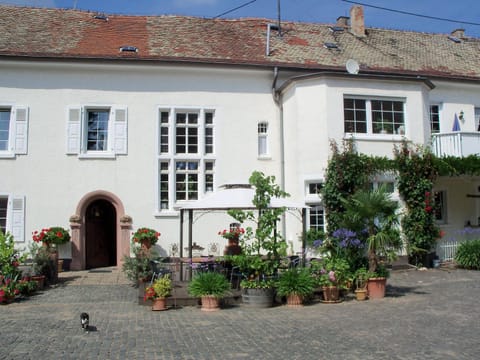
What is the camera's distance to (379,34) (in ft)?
78.9

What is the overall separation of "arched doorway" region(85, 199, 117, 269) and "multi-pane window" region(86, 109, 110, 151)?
1919 millimetres

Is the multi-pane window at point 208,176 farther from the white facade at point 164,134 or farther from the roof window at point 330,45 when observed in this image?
the roof window at point 330,45

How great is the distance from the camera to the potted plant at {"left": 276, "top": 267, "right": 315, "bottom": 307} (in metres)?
10.9

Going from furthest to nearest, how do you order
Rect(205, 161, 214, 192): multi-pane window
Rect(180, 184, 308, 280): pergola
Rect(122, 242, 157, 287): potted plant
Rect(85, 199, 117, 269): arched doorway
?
Rect(205, 161, 214, 192): multi-pane window → Rect(85, 199, 117, 269): arched doorway → Rect(122, 242, 157, 287): potted plant → Rect(180, 184, 308, 280): pergola

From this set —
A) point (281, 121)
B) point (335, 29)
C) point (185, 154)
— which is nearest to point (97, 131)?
point (185, 154)

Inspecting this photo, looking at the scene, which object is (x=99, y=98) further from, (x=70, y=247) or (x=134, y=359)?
(x=134, y=359)

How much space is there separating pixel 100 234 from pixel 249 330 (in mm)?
10883

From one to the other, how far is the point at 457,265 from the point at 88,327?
508 inches

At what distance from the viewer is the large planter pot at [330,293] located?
11242mm

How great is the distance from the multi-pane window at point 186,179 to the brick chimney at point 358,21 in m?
10.7

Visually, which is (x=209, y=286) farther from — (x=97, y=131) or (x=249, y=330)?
(x=97, y=131)

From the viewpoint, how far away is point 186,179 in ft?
59.7

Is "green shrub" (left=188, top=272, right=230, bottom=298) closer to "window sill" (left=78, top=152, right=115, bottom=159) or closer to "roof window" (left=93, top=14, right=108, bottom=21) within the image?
"window sill" (left=78, top=152, right=115, bottom=159)

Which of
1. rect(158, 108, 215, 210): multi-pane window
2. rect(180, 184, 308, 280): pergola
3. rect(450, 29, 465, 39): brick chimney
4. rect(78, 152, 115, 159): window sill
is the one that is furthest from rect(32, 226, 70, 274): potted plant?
rect(450, 29, 465, 39): brick chimney
